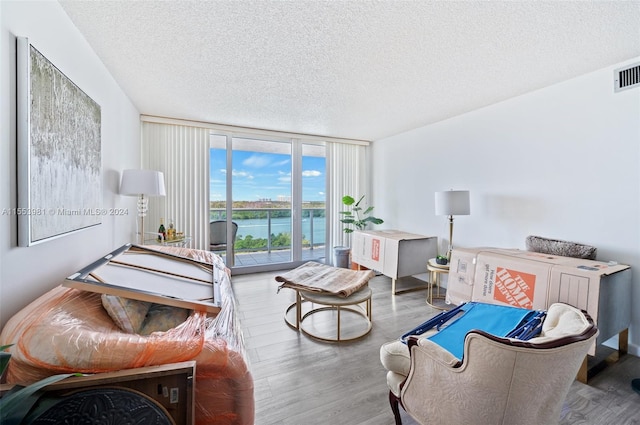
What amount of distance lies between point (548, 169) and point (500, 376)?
8.23 feet

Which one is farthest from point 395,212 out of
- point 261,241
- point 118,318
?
point 118,318

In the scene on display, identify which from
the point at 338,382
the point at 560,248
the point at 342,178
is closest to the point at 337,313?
the point at 338,382

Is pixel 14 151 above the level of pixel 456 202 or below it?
above

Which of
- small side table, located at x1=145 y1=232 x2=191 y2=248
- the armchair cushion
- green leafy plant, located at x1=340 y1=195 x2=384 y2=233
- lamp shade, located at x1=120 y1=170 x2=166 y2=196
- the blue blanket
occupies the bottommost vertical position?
the blue blanket

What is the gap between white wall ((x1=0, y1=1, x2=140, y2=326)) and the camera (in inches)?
44.8

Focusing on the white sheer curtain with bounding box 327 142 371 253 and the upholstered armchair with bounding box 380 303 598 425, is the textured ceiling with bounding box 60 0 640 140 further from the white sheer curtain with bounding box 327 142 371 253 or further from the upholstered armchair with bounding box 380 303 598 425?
the white sheer curtain with bounding box 327 142 371 253

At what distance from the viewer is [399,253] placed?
3572 millimetres

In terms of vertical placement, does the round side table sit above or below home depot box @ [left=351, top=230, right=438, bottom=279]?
below

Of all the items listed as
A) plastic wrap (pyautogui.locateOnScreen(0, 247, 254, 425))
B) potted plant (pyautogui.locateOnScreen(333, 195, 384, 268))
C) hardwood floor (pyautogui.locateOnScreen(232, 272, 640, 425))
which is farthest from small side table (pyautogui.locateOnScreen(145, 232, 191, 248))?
potted plant (pyautogui.locateOnScreen(333, 195, 384, 268))

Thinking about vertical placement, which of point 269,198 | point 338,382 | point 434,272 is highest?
point 269,198

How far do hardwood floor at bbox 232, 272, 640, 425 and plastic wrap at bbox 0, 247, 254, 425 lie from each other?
1.88 feet

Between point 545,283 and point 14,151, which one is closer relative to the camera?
point 14,151

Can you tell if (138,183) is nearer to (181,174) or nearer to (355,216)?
(181,174)

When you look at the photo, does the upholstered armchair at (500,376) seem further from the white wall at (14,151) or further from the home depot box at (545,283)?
Answer: the white wall at (14,151)
